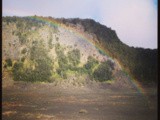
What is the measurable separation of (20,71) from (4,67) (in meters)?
0.36

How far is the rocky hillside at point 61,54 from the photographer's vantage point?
7.54m

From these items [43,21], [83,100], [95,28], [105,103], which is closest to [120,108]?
[105,103]

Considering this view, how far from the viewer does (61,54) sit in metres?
7.63

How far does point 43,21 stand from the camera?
7793mm

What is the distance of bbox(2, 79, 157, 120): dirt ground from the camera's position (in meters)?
7.31

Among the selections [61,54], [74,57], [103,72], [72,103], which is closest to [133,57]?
[103,72]

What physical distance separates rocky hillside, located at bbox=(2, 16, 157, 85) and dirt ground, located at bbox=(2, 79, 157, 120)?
27cm

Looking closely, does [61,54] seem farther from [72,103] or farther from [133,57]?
[133,57]

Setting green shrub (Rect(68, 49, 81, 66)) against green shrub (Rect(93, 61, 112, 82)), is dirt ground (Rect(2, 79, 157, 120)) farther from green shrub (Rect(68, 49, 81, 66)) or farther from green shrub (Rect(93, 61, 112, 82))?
green shrub (Rect(68, 49, 81, 66))

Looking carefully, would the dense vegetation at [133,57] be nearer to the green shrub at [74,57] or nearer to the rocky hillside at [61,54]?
the rocky hillside at [61,54]

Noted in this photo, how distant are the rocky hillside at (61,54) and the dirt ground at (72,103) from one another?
27 cm

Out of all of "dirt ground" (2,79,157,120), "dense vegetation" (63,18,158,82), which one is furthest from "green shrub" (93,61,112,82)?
"dense vegetation" (63,18,158,82)

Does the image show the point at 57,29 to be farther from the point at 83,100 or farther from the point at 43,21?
the point at 83,100

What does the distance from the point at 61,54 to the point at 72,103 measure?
3.71 feet
